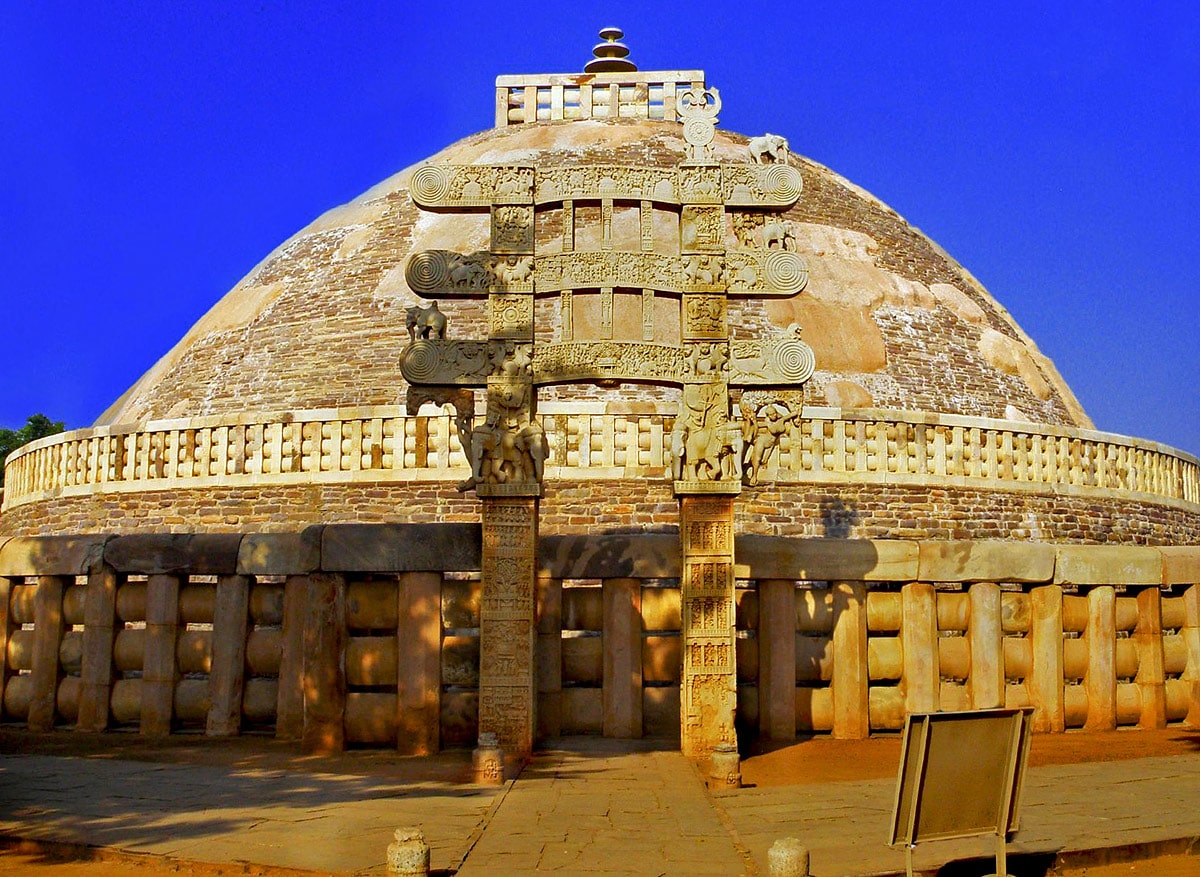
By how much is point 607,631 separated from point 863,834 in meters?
3.04

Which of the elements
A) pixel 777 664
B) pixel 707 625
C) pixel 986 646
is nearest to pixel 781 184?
pixel 707 625

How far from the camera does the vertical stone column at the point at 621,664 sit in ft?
29.2

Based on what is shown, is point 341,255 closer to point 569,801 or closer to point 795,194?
point 795,194

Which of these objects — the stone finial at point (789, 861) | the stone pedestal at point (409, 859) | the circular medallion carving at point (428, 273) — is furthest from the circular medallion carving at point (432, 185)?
the stone finial at point (789, 861)

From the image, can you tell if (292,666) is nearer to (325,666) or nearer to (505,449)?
(325,666)

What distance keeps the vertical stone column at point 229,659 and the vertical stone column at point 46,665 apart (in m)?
1.45

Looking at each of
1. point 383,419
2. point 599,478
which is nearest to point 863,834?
point 599,478

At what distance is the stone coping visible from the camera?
871cm

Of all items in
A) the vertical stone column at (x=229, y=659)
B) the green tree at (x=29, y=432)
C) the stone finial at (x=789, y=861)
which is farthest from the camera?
the green tree at (x=29, y=432)

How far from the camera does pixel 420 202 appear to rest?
8852 millimetres

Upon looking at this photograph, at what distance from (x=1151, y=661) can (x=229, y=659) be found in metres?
6.89

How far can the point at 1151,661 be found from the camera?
32.5 ft

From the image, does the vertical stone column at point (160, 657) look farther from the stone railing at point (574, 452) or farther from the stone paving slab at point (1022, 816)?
the stone railing at point (574, 452)

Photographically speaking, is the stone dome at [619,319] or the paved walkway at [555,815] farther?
the stone dome at [619,319]
